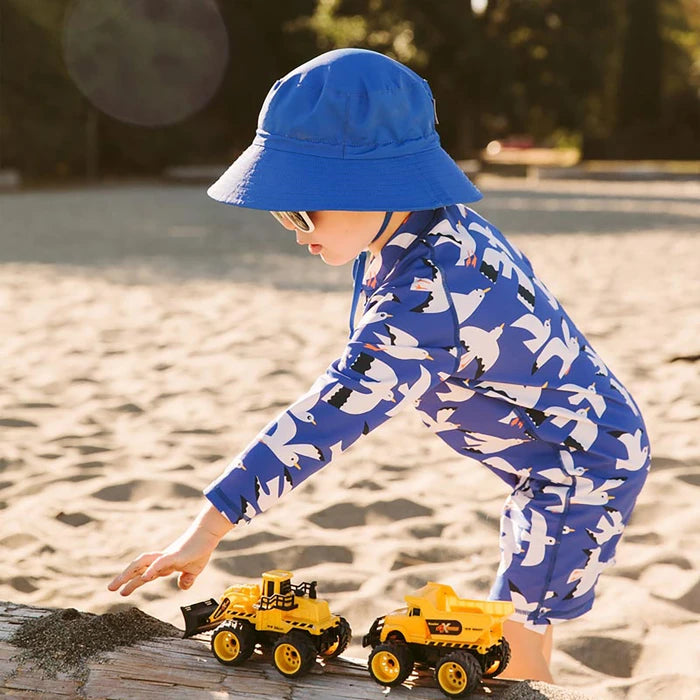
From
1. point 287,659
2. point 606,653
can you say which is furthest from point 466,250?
point 606,653

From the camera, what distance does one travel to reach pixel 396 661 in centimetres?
195

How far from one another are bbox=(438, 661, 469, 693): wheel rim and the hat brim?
32.7 inches

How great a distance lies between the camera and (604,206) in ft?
65.9

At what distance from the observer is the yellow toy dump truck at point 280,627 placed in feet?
6.52

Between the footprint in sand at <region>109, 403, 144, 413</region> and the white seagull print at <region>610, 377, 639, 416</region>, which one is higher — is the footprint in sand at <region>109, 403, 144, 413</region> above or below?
below

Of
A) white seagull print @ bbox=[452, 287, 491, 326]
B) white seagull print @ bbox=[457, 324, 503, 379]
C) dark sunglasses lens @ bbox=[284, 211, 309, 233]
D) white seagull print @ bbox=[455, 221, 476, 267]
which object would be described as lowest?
white seagull print @ bbox=[457, 324, 503, 379]

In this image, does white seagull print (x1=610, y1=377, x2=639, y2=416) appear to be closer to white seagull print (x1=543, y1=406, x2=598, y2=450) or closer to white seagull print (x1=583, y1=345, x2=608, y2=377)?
white seagull print (x1=583, y1=345, x2=608, y2=377)

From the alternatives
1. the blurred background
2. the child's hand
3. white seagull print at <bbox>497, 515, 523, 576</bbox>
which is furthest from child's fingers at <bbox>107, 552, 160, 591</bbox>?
the blurred background

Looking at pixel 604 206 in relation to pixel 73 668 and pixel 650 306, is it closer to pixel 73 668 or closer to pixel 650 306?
pixel 650 306

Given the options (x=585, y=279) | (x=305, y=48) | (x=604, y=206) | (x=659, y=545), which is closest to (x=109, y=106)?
(x=305, y=48)

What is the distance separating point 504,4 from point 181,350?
3387 centimetres

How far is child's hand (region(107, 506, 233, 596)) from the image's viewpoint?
186cm

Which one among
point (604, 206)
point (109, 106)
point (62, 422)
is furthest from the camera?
point (109, 106)

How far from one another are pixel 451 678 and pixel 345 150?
0.98 metres
